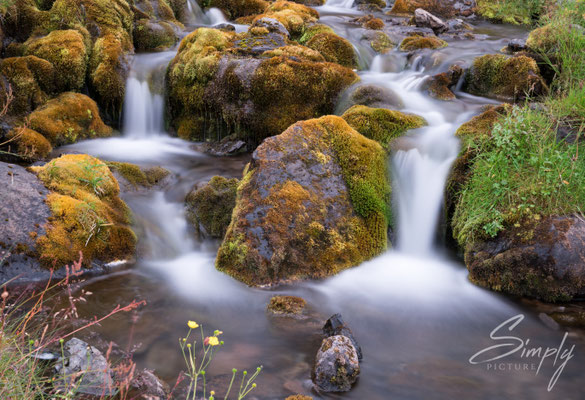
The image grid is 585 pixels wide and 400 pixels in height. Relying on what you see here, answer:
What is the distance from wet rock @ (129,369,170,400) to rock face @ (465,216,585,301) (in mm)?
3782

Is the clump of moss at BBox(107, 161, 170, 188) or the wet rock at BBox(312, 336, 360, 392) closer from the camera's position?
the wet rock at BBox(312, 336, 360, 392)

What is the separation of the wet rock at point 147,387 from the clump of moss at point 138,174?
13.1 ft

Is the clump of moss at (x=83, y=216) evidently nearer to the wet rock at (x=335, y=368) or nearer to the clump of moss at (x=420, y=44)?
the wet rock at (x=335, y=368)

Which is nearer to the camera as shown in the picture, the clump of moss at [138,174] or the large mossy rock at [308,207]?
the large mossy rock at [308,207]

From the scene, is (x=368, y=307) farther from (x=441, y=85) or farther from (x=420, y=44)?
(x=420, y=44)

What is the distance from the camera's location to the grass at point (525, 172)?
4945 millimetres

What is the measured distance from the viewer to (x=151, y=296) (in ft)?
15.4

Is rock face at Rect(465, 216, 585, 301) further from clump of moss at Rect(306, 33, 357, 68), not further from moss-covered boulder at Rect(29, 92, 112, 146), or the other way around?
moss-covered boulder at Rect(29, 92, 112, 146)

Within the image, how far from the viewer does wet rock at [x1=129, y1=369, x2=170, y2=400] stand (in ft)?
10.1

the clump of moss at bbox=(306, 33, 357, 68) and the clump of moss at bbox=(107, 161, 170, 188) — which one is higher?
the clump of moss at bbox=(306, 33, 357, 68)

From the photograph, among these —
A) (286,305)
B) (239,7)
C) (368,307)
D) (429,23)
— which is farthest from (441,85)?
(239,7)

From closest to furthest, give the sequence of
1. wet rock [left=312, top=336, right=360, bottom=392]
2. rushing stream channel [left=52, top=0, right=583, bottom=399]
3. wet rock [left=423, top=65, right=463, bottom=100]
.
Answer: wet rock [left=312, top=336, right=360, bottom=392] < rushing stream channel [left=52, top=0, right=583, bottom=399] < wet rock [left=423, top=65, right=463, bottom=100]

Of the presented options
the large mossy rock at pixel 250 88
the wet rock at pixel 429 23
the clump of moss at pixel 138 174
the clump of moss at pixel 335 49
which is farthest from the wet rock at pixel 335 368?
the wet rock at pixel 429 23

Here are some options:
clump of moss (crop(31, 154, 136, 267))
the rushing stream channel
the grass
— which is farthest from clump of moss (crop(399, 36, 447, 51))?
clump of moss (crop(31, 154, 136, 267))
